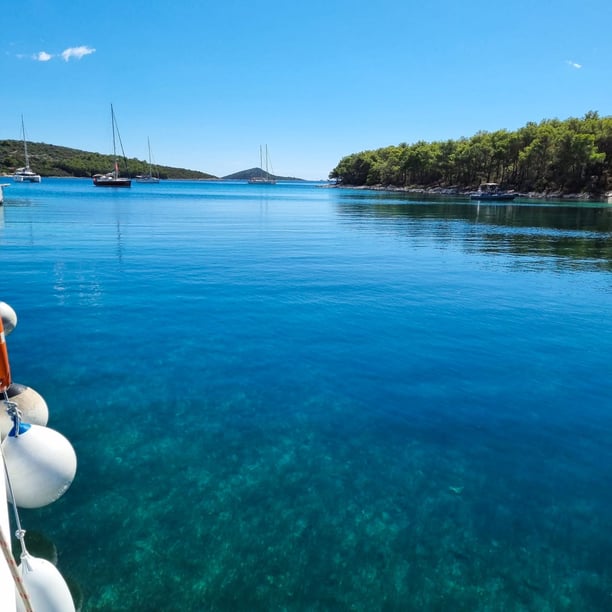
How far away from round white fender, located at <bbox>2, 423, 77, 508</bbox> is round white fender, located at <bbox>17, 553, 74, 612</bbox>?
51.8 inches

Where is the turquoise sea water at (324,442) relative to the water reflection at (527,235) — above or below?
below

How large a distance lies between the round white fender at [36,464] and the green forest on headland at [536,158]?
145 meters

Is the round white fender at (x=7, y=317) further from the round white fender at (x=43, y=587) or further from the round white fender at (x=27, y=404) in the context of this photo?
the round white fender at (x=43, y=587)

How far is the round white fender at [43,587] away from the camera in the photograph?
4625 millimetres

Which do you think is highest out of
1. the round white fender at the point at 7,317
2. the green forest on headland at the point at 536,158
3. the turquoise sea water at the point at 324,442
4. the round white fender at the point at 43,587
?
the green forest on headland at the point at 536,158

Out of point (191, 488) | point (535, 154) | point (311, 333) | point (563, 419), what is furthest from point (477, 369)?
point (535, 154)

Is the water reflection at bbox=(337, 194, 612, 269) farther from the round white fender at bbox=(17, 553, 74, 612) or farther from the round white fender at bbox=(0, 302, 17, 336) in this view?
the round white fender at bbox=(17, 553, 74, 612)

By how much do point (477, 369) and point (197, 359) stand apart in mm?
7747

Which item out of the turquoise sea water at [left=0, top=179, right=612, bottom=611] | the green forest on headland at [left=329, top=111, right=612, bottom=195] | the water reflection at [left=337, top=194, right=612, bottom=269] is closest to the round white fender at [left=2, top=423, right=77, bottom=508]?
the turquoise sea water at [left=0, top=179, right=612, bottom=611]

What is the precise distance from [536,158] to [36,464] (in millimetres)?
157526

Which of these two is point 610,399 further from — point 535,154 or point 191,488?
point 535,154

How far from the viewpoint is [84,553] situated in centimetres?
624

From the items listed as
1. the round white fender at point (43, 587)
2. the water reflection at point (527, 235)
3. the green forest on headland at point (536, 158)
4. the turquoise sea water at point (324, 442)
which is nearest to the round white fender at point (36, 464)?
the turquoise sea water at point (324, 442)

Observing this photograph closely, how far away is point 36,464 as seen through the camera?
19.1 feet
